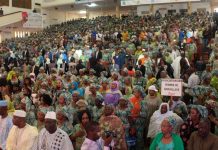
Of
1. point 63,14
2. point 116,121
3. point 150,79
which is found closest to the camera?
point 116,121

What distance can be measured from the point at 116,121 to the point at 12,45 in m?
22.1

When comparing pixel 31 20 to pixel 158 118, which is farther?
pixel 31 20

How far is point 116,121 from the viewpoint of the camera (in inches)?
227

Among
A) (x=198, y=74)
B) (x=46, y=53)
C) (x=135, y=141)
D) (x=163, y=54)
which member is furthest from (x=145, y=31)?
(x=135, y=141)

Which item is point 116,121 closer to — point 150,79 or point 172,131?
point 172,131

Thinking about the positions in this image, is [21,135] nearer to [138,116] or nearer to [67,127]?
[67,127]

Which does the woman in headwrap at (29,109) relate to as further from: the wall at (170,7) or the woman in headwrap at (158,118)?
the wall at (170,7)

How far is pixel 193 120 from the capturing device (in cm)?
537

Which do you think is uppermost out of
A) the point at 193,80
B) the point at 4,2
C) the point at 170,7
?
the point at 4,2

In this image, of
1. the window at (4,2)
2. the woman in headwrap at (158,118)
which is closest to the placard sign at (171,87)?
the woman in headwrap at (158,118)

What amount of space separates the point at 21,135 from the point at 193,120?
8.20 ft

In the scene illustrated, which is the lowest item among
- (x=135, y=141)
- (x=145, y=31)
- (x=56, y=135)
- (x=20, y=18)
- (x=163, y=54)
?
(x=135, y=141)

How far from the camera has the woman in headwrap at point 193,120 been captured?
5312 millimetres

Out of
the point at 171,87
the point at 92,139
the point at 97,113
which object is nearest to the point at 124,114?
the point at 97,113
